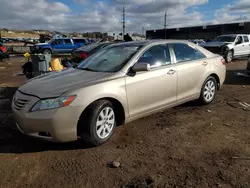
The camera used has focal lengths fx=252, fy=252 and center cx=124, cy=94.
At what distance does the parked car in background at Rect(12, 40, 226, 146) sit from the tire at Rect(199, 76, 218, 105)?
3 cm

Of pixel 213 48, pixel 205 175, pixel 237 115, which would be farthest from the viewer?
pixel 213 48

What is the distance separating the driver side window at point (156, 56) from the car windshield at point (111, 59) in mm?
201

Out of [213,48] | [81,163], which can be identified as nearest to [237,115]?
[81,163]

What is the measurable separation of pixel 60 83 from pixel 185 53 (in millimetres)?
2741

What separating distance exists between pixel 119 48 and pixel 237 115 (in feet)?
9.21

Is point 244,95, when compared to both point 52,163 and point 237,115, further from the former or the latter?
point 52,163

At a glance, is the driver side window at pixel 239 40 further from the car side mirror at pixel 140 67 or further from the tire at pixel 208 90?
the car side mirror at pixel 140 67

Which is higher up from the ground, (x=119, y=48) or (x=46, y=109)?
(x=119, y=48)

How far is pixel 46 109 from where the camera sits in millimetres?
3424

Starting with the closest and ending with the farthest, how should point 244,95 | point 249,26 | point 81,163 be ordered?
point 81,163
point 244,95
point 249,26

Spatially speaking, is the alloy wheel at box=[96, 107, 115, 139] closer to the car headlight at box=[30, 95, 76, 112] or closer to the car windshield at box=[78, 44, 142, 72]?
the car headlight at box=[30, 95, 76, 112]

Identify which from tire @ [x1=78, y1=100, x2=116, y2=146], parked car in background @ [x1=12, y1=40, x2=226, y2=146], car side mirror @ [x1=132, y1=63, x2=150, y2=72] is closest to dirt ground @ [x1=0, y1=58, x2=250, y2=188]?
tire @ [x1=78, y1=100, x2=116, y2=146]

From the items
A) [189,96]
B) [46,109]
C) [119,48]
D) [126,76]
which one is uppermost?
[119,48]

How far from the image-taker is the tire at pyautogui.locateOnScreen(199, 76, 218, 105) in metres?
5.63
